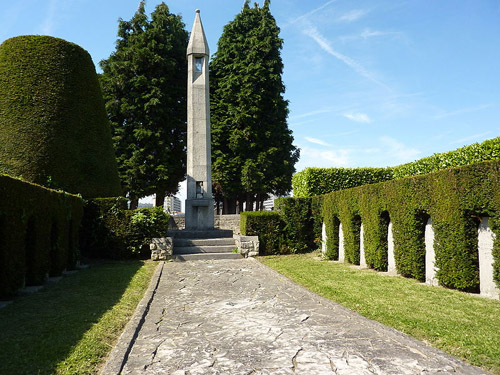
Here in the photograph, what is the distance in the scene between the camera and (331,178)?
651 inches

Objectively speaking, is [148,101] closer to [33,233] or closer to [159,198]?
[159,198]

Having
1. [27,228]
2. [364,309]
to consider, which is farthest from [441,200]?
[27,228]

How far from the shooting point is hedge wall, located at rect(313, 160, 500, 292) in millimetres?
6574

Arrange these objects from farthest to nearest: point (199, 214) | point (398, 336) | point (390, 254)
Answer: point (199, 214) < point (390, 254) < point (398, 336)

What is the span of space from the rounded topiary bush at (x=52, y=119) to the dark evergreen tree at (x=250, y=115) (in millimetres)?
10533

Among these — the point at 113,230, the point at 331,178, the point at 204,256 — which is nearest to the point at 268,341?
the point at 204,256

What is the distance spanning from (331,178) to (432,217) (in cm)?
882

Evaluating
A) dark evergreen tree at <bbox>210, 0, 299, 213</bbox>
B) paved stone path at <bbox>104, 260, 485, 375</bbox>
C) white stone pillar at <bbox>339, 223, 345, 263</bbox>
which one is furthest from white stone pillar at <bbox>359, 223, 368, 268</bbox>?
dark evergreen tree at <bbox>210, 0, 299, 213</bbox>

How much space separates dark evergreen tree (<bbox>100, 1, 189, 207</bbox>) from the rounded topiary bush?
846cm

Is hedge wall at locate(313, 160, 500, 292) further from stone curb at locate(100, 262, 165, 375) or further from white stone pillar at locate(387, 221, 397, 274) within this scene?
stone curb at locate(100, 262, 165, 375)

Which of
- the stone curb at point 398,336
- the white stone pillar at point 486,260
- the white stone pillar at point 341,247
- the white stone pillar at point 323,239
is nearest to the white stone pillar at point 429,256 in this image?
the white stone pillar at point 486,260

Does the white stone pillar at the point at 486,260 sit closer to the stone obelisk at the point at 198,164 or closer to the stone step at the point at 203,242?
the stone step at the point at 203,242

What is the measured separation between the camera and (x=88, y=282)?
844cm

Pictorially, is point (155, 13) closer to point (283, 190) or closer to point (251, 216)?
point (283, 190)
